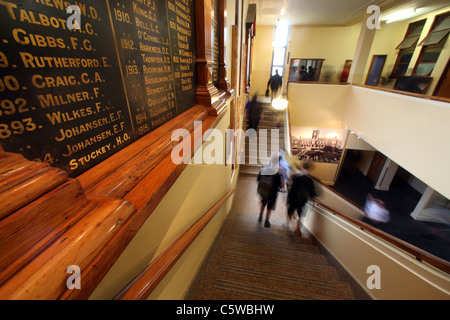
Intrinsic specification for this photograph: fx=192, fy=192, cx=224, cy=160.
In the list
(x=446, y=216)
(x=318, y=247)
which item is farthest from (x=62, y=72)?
(x=446, y=216)

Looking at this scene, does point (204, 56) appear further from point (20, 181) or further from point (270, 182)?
point (270, 182)

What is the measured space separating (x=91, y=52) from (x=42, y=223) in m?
0.65

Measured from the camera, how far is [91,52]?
77cm

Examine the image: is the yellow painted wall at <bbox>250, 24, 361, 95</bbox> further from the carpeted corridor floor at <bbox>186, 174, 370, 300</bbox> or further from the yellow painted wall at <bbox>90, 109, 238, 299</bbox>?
the yellow painted wall at <bbox>90, 109, 238, 299</bbox>

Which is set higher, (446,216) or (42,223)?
(42,223)

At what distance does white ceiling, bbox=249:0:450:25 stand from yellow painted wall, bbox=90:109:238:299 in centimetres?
696

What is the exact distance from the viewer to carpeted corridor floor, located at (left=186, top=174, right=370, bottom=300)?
2248mm

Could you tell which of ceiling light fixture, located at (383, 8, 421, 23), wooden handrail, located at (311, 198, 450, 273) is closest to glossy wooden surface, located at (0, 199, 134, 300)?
wooden handrail, located at (311, 198, 450, 273)

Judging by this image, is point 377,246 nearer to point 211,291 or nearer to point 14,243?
point 211,291

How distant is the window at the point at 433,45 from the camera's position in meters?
6.93

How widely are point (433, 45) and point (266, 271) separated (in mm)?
10548

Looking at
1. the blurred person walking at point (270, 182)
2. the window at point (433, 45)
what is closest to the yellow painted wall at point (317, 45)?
the window at point (433, 45)

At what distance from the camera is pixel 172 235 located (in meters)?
1.60

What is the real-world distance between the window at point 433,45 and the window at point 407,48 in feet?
3.22
